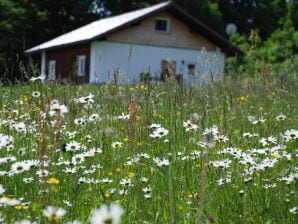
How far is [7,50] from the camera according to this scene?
120 feet

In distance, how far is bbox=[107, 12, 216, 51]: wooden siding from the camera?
2822 cm

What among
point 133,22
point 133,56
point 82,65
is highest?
point 133,22

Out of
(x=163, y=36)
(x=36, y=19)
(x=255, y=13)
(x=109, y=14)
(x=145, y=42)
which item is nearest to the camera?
(x=145, y=42)

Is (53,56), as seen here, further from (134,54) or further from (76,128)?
(76,128)

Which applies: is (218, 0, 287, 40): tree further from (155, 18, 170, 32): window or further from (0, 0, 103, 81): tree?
(155, 18, 170, 32): window

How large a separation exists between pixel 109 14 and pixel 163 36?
49.2 feet

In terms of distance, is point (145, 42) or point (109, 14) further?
point (109, 14)

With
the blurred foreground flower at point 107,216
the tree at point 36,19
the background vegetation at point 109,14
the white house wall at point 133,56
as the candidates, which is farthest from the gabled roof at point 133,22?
the blurred foreground flower at point 107,216

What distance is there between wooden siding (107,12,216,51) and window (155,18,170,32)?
0.72 feet

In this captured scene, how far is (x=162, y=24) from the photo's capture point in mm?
A: 29875

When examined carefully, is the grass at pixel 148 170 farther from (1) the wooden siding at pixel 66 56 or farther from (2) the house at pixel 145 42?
(1) the wooden siding at pixel 66 56

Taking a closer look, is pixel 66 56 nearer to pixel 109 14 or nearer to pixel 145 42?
pixel 145 42

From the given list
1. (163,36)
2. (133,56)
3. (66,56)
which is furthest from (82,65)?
(163,36)

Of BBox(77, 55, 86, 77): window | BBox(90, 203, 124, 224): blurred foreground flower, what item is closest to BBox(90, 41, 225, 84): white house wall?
BBox(77, 55, 86, 77): window
